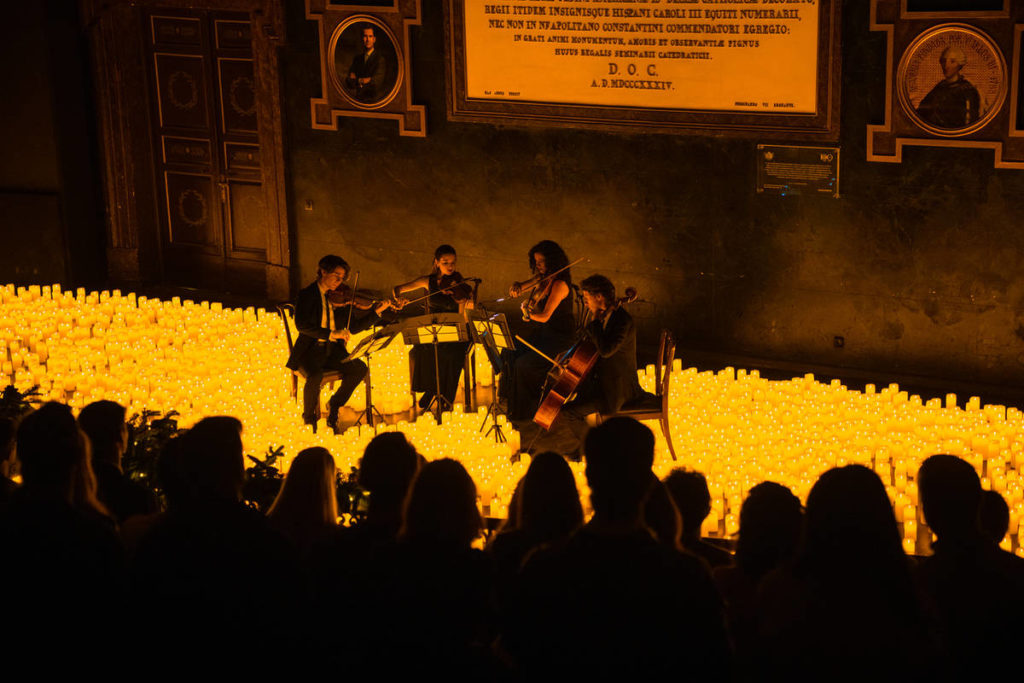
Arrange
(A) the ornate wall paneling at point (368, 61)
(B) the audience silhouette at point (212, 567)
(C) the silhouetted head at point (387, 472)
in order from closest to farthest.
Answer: (B) the audience silhouette at point (212, 567) → (C) the silhouetted head at point (387, 472) → (A) the ornate wall paneling at point (368, 61)

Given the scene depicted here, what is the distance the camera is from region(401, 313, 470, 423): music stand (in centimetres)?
895

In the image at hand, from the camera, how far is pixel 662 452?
28.1 ft

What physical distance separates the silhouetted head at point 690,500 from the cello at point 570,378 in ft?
12.3

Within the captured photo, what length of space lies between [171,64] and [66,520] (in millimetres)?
10516

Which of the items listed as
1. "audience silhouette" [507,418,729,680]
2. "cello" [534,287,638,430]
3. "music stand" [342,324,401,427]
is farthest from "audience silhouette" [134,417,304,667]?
"music stand" [342,324,401,427]

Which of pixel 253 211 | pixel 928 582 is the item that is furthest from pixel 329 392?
pixel 928 582

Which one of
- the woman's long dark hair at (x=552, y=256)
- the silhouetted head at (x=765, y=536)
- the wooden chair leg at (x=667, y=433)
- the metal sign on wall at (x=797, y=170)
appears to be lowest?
the wooden chair leg at (x=667, y=433)

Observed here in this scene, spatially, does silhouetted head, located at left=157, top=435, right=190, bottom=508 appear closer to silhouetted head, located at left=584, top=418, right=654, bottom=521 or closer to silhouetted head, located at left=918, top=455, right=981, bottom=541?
silhouetted head, located at left=584, top=418, right=654, bottom=521

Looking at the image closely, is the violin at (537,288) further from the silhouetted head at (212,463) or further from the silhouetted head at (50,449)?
the silhouetted head at (212,463)

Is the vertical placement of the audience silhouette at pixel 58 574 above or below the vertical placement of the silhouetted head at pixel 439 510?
below

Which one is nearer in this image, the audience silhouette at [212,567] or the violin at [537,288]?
the audience silhouette at [212,567]

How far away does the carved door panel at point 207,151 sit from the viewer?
13359mm

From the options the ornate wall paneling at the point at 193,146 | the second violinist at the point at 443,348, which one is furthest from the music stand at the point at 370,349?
the ornate wall paneling at the point at 193,146

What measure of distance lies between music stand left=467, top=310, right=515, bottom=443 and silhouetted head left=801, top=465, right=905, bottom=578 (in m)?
5.13
